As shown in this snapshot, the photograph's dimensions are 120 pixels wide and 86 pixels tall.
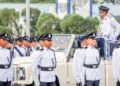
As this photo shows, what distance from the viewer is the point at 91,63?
12609mm

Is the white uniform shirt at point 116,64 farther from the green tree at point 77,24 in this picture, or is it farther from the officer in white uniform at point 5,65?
the green tree at point 77,24

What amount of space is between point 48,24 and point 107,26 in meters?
20.3

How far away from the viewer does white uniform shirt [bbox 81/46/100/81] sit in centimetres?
1257

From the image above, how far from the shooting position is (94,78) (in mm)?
12672

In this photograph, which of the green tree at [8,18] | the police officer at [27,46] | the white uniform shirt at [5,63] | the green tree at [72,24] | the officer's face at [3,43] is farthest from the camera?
the green tree at [8,18]

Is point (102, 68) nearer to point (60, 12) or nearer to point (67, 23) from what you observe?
point (67, 23)

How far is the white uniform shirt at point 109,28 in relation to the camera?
47.1 feet

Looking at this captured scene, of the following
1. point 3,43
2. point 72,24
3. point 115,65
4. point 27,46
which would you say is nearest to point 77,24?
point 72,24

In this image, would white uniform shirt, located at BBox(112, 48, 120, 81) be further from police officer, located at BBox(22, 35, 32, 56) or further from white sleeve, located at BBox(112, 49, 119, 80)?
police officer, located at BBox(22, 35, 32, 56)

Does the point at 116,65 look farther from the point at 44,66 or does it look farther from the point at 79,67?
the point at 44,66

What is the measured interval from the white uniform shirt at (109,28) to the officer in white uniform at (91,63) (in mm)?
1692

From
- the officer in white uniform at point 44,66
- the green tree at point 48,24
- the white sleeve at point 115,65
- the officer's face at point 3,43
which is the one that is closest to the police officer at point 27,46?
the officer's face at point 3,43

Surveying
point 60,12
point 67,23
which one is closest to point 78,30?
point 67,23

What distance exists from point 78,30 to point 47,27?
1.76m
